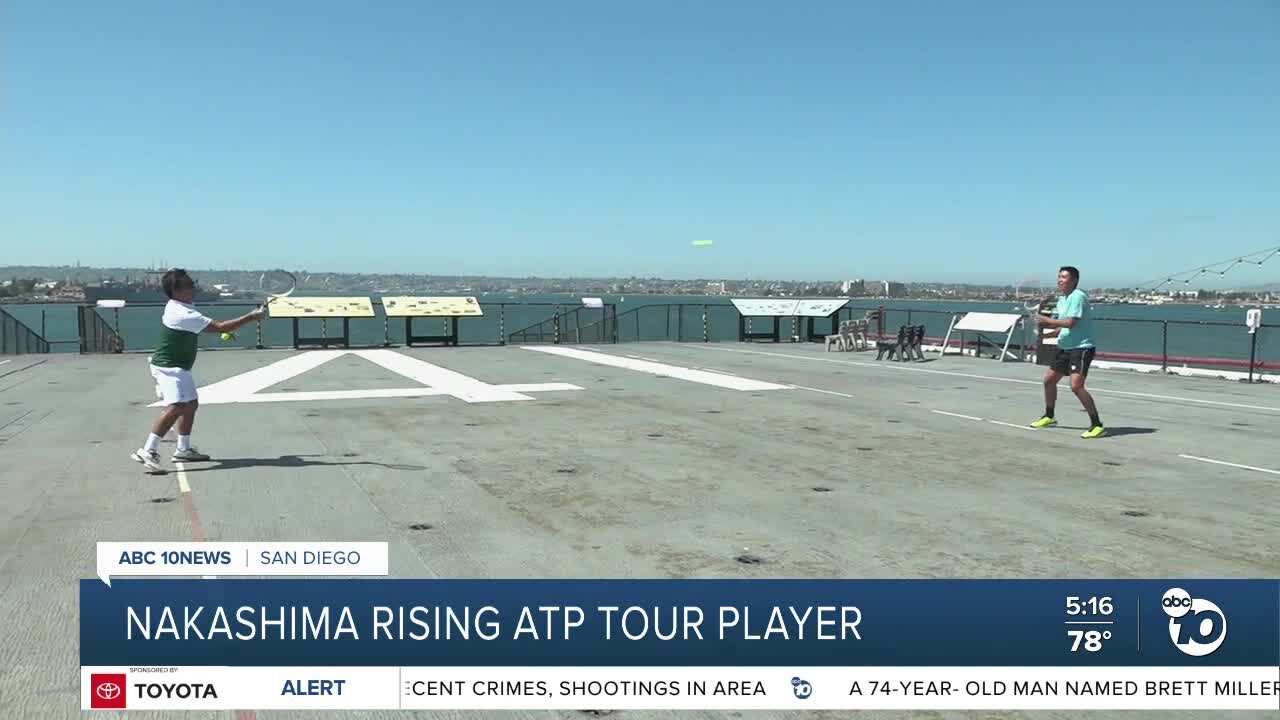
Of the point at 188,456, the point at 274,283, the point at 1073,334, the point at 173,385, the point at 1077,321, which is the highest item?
the point at 274,283

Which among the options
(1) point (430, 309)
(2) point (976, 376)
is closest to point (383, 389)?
(2) point (976, 376)

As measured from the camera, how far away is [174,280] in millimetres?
8062

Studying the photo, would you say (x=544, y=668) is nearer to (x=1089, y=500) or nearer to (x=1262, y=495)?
(x=1089, y=500)

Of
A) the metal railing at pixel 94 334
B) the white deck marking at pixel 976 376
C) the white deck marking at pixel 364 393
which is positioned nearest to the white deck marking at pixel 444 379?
the white deck marking at pixel 364 393

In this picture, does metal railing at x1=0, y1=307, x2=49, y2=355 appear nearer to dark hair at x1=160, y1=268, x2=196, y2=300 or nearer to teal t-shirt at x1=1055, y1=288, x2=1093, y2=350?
dark hair at x1=160, y1=268, x2=196, y2=300

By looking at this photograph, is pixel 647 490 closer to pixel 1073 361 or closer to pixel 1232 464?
pixel 1232 464

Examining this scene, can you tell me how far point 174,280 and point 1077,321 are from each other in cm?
938

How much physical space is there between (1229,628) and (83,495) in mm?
7586

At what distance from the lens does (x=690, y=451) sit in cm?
920

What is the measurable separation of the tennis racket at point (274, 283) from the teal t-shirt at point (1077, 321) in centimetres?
855

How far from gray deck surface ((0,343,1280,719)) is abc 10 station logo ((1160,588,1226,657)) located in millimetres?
511

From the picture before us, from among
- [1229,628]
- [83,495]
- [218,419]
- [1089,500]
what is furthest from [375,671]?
[218,419]

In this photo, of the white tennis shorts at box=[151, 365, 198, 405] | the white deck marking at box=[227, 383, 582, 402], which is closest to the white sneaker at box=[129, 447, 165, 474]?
the white tennis shorts at box=[151, 365, 198, 405]

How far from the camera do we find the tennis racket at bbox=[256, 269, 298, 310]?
9.68m
